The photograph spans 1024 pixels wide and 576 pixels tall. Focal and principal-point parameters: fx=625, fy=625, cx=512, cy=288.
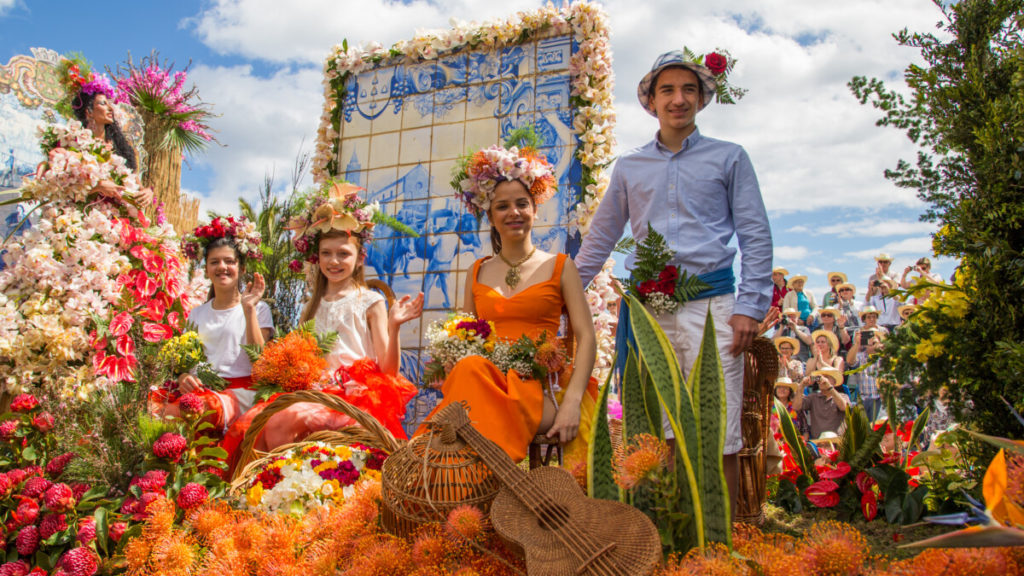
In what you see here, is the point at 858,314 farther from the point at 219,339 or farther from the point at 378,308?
the point at 219,339

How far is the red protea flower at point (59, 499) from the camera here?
7.10 feet

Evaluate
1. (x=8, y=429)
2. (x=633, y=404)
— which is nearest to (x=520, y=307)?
(x=633, y=404)

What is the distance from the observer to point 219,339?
4.12 m

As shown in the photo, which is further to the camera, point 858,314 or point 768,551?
point 858,314

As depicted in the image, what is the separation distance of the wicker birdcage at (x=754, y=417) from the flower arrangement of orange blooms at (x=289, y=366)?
218cm

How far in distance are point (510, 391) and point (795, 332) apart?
580 cm

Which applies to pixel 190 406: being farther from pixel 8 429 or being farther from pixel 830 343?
pixel 830 343

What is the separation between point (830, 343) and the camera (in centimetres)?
670

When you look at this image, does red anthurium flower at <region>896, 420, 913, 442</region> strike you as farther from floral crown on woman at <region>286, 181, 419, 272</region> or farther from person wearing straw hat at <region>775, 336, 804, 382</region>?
floral crown on woman at <region>286, 181, 419, 272</region>

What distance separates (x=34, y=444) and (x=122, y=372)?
22.0 inches

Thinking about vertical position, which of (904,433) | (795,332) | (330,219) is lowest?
(904,433)

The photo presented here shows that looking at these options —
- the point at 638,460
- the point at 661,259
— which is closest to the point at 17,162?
the point at 661,259

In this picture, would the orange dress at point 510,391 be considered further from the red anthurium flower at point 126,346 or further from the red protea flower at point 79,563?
the red anthurium flower at point 126,346

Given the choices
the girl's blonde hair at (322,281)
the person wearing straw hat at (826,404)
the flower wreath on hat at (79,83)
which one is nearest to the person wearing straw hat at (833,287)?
the person wearing straw hat at (826,404)
